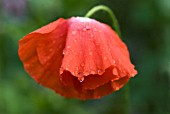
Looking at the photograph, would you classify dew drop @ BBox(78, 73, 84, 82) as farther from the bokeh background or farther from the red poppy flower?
the bokeh background

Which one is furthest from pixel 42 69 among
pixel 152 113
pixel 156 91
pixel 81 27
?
pixel 156 91

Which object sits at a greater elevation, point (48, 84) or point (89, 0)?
point (48, 84)

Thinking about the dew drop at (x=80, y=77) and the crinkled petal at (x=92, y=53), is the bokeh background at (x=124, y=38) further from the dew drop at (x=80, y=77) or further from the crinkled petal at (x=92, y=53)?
the dew drop at (x=80, y=77)

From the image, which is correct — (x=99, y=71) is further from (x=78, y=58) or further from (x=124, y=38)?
(x=124, y=38)

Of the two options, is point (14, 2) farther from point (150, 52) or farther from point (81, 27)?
point (81, 27)

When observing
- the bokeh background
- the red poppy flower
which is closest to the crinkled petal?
the red poppy flower

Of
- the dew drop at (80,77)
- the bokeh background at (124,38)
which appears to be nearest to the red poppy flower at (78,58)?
the dew drop at (80,77)
